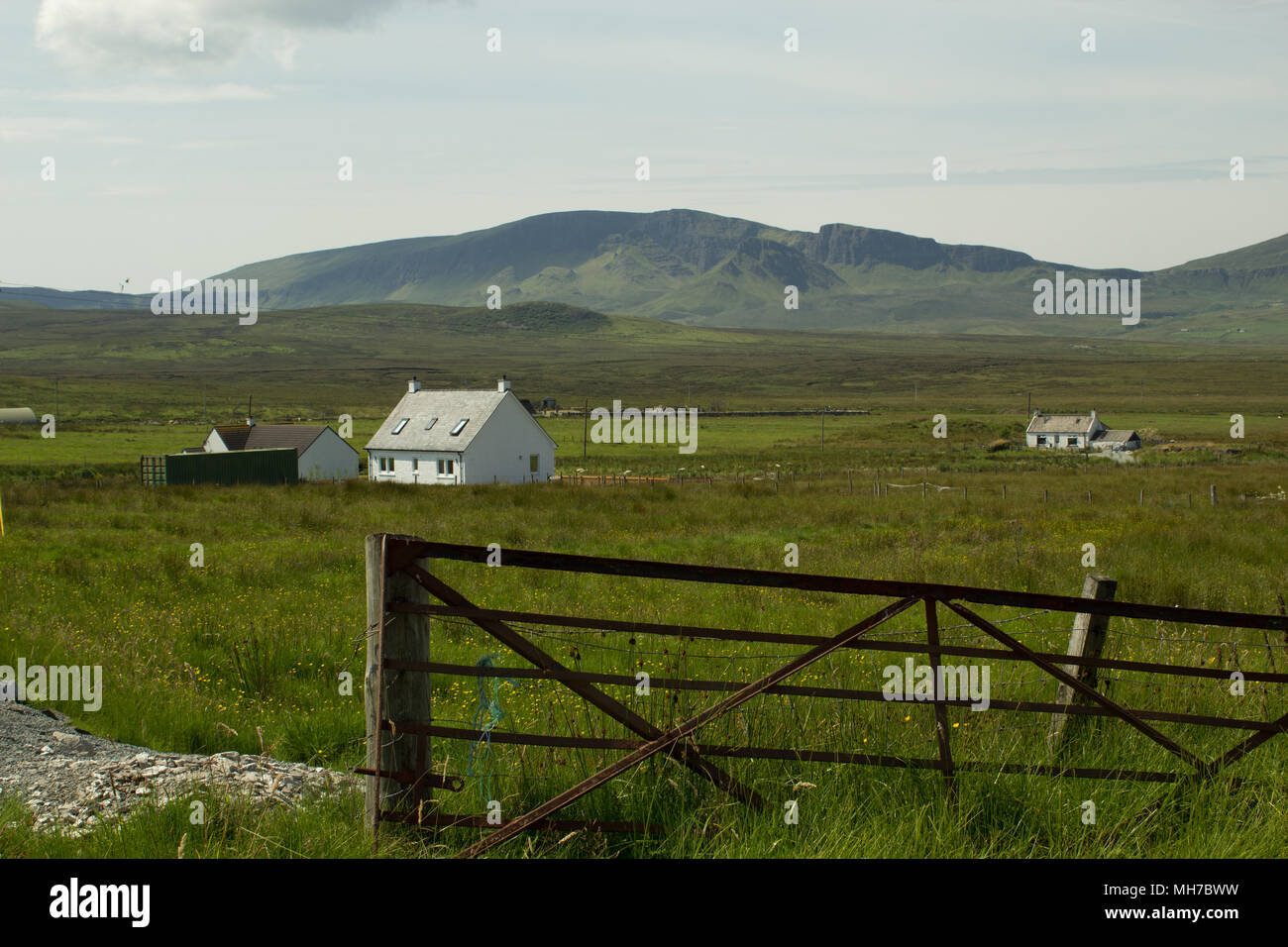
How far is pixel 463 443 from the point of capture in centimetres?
5197

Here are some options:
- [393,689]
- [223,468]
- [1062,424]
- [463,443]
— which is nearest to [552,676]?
[393,689]

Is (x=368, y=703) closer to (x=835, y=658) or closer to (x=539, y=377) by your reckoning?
(x=835, y=658)

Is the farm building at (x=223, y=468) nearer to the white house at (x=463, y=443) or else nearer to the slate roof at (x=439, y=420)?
the white house at (x=463, y=443)

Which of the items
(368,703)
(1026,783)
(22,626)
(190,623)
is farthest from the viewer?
(190,623)

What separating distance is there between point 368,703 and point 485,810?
78cm

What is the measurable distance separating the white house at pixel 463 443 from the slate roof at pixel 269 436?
12.1 ft

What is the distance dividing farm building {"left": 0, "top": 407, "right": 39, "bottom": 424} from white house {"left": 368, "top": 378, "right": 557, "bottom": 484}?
56941 millimetres

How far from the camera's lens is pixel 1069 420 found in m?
81.2

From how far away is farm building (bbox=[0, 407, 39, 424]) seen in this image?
92250 millimetres

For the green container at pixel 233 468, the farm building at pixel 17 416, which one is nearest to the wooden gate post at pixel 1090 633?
the green container at pixel 233 468

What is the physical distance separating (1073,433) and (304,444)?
5965cm

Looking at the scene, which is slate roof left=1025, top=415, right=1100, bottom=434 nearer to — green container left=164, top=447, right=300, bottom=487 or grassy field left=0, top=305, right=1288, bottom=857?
grassy field left=0, top=305, right=1288, bottom=857

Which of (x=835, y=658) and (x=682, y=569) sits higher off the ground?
(x=682, y=569)

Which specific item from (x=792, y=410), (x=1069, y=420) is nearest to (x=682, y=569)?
(x=1069, y=420)
